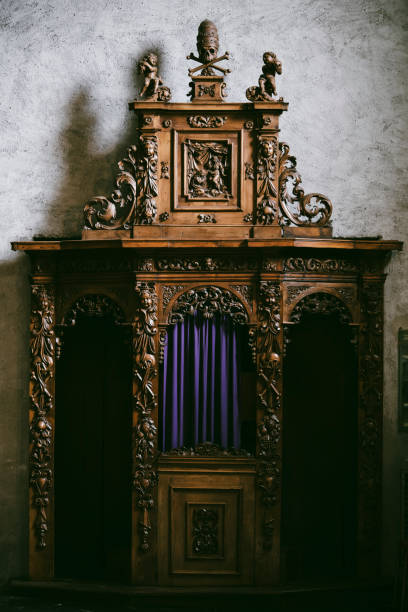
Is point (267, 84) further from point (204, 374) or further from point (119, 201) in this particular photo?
point (204, 374)

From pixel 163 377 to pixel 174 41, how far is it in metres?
3.24

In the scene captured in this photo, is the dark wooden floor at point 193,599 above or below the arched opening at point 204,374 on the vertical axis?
below

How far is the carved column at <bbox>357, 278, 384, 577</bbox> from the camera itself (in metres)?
5.04

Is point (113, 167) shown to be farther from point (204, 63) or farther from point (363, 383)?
point (363, 383)

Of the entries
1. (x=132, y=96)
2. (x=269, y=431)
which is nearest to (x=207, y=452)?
(x=269, y=431)

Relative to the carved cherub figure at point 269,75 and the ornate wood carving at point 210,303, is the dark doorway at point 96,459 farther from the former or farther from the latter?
the carved cherub figure at point 269,75

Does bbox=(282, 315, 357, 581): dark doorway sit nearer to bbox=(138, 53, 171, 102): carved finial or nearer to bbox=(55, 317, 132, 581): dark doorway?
bbox=(55, 317, 132, 581): dark doorway

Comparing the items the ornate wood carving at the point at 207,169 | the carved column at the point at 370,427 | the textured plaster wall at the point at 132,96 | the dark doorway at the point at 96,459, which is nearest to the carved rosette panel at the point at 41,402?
the dark doorway at the point at 96,459

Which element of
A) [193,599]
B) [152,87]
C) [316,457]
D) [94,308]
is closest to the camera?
[193,599]

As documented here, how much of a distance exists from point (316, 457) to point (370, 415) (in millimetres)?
732

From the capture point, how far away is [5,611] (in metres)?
4.95

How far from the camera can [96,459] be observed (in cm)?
554

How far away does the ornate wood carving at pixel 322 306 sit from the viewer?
505cm

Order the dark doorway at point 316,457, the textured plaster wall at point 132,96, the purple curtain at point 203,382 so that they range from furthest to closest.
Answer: the textured plaster wall at point 132,96 → the dark doorway at point 316,457 → the purple curtain at point 203,382
